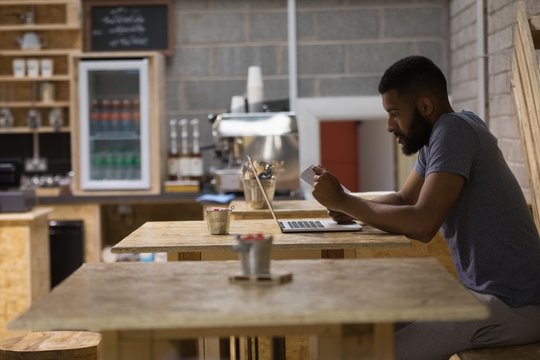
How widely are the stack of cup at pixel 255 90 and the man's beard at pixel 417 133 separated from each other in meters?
3.47

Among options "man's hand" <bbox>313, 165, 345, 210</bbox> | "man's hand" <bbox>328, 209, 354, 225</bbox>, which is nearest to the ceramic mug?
"man's hand" <bbox>328, 209, 354, 225</bbox>

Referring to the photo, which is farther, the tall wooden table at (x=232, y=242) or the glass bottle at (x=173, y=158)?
the glass bottle at (x=173, y=158)

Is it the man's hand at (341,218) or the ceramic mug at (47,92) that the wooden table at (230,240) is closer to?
the man's hand at (341,218)

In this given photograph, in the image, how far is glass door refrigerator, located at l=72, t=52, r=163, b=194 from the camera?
666 cm

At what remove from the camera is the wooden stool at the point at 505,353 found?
2.48 m

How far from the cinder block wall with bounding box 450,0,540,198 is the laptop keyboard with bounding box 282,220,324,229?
5.85 ft

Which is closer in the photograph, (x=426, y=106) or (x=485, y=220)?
(x=485, y=220)

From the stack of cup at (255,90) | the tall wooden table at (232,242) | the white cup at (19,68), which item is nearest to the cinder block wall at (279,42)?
the stack of cup at (255,90)

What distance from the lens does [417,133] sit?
3.04 m

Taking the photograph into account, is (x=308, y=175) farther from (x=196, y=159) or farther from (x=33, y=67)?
(x=33, y=67)

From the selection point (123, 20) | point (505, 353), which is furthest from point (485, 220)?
point (123, 20)

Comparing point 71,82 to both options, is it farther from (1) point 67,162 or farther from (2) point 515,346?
(2) point 515,346

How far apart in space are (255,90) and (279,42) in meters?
0.74

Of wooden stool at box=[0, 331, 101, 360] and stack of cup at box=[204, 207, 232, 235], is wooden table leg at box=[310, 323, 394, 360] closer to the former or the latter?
stack of cup at box=[204, 207, 232, 235]
